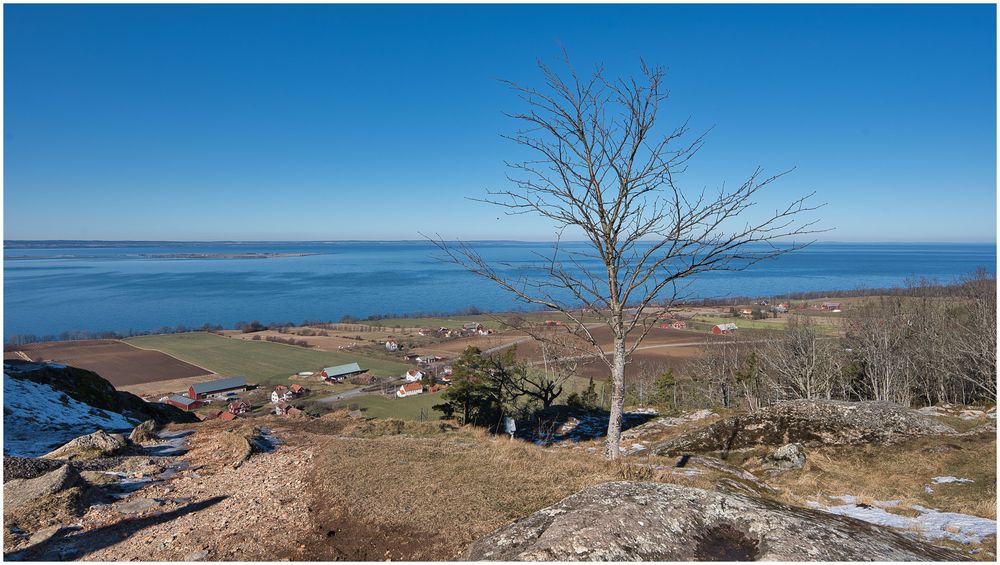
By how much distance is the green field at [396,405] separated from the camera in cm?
3400

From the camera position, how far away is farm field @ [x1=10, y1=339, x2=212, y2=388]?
1722 inches

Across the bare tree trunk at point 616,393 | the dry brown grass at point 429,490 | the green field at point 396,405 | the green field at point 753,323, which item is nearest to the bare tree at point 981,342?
the green field at point 753,323

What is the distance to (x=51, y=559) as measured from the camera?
5133 mm

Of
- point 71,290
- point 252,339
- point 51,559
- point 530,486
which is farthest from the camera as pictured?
point 71,290

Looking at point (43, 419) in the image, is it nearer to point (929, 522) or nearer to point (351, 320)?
point (929, 522)

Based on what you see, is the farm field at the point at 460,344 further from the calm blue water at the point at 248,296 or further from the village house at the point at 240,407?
the village house at the point at 240,407

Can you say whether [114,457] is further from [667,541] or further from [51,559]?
[667,541]

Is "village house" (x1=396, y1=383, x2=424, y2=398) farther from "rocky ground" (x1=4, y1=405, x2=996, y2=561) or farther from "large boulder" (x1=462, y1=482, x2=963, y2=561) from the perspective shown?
"large boulder" (x1=462, y1=482, x2=963, y2=561)

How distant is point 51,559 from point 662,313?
8142mm

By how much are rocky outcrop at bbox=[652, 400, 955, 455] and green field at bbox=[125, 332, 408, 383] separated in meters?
39.5

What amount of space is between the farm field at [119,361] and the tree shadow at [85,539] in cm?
4399

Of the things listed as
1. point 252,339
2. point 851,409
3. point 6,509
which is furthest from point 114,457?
point 252,339

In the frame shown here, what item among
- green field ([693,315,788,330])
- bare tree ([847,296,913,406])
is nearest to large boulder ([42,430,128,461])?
bare tree ([847,296,913,406])

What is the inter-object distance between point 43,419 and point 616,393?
1453cm
